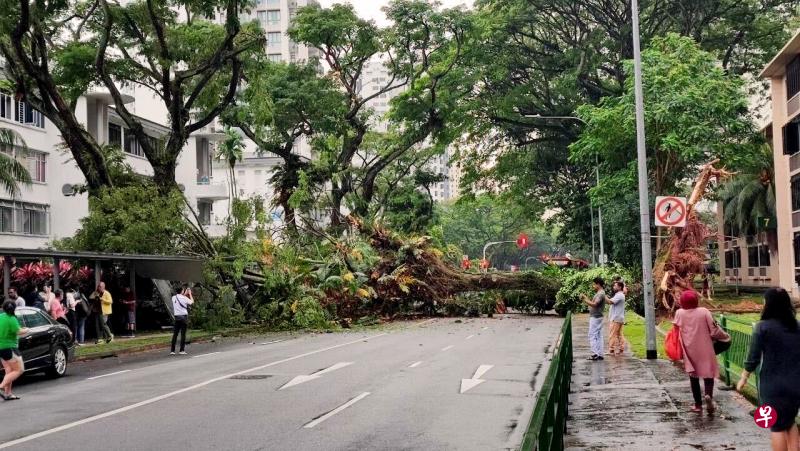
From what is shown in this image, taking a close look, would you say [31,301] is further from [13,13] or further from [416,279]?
[416,279]

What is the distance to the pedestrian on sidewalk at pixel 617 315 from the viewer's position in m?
19.1

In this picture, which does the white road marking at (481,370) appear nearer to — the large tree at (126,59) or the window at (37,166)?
the large tree at (126,59)

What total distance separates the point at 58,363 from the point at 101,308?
8974 mm

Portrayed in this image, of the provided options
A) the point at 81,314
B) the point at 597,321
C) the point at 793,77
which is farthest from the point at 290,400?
the point at 793,77

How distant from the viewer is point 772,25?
43.7 meters

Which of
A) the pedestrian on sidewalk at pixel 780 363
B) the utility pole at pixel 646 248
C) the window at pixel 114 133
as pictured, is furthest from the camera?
the window at pixel 114 133

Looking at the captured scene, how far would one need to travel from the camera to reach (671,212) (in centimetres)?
1752

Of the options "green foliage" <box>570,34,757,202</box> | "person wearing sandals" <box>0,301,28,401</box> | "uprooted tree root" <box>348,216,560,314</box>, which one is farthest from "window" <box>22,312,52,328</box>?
"green foliage" <box>570,34,757,202</box>

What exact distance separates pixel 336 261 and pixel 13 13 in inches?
583

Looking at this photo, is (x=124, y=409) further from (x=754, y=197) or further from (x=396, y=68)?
(x=754, y=197)

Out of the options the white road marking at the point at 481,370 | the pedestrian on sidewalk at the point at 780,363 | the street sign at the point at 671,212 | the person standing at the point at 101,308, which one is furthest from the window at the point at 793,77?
the pedestrian on sidewalk at the point at 780,363

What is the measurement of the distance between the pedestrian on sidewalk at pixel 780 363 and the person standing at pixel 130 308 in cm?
2478

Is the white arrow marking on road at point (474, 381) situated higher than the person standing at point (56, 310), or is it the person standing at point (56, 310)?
the person standing at point (56, 310)

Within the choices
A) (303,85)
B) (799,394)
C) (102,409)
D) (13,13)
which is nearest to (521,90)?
(303,85)
